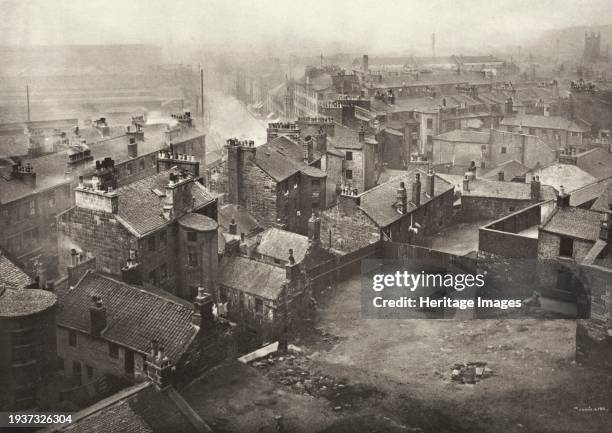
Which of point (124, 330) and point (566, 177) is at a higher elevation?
point (566, 177)

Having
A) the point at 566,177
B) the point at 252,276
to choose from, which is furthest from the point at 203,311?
the point at 566,177

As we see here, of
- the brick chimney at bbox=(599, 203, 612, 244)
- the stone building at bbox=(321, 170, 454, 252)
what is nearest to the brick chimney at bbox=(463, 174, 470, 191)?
the stone building at bbox=(321, 170, 454, 252)

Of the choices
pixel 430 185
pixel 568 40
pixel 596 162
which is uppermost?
pixel 568 40

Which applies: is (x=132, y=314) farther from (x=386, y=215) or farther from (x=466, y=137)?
(x=466, y=137)

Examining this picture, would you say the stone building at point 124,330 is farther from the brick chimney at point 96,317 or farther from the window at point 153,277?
the window at point 153,277

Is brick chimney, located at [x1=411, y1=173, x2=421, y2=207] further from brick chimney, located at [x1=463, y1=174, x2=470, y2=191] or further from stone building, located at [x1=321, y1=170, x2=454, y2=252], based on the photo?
brick chimney, located at [x1=463, y1=174, x2=470, y2=191]

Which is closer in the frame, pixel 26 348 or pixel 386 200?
pixel 26 348

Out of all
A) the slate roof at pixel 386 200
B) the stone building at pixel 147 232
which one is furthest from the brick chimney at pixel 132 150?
the stone building at pixel 147 232

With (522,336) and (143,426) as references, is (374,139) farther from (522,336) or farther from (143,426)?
(143,426)
